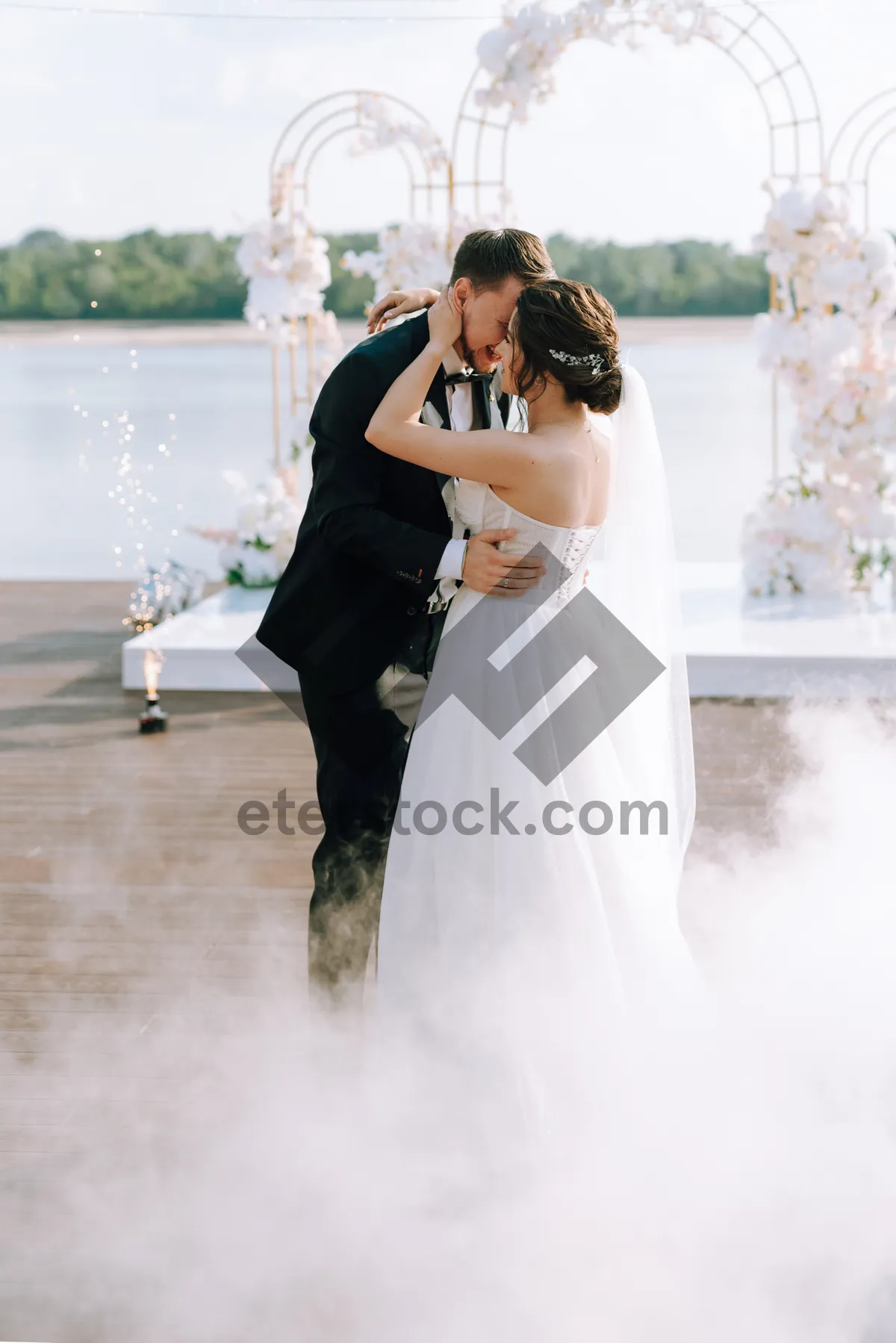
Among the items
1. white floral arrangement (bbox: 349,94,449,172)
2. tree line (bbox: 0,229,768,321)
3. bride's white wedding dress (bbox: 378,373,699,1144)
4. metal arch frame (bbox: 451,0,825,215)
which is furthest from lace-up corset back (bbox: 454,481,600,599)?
tree line (bbox: 0,229,768,321)

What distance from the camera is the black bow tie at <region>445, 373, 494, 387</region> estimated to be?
2359 mm

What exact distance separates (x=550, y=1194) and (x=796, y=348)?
4610 mm

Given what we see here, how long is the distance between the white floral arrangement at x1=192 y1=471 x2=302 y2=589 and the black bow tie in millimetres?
3859

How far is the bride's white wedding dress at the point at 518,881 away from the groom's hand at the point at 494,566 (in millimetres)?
21

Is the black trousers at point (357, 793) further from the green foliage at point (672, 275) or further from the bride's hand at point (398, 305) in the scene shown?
the green foliage at point (672, 275)

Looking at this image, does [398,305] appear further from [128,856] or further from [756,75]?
[756,75]

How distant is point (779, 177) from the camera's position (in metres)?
6.10

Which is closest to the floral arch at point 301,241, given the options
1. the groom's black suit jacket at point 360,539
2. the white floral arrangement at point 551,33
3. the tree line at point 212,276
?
the white floral arrangement at point 551,33

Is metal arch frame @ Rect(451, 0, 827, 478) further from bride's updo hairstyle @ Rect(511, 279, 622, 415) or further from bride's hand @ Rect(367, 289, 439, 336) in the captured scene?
bride's updo hairstyle @ Rect(511, 279, 622, 415)

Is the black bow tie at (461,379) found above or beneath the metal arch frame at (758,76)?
beneath

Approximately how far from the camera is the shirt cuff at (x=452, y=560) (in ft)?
7.52

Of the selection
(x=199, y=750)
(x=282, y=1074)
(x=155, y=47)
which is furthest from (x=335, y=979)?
(x=155, y=47)

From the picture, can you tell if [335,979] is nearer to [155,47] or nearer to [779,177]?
[779,177]

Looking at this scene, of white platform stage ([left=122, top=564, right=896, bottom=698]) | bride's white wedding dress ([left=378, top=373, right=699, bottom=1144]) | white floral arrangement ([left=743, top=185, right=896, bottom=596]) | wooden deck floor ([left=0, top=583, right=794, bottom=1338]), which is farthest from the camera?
white floral arrangement ([left=743, top=185, right=896, bottom=596])
